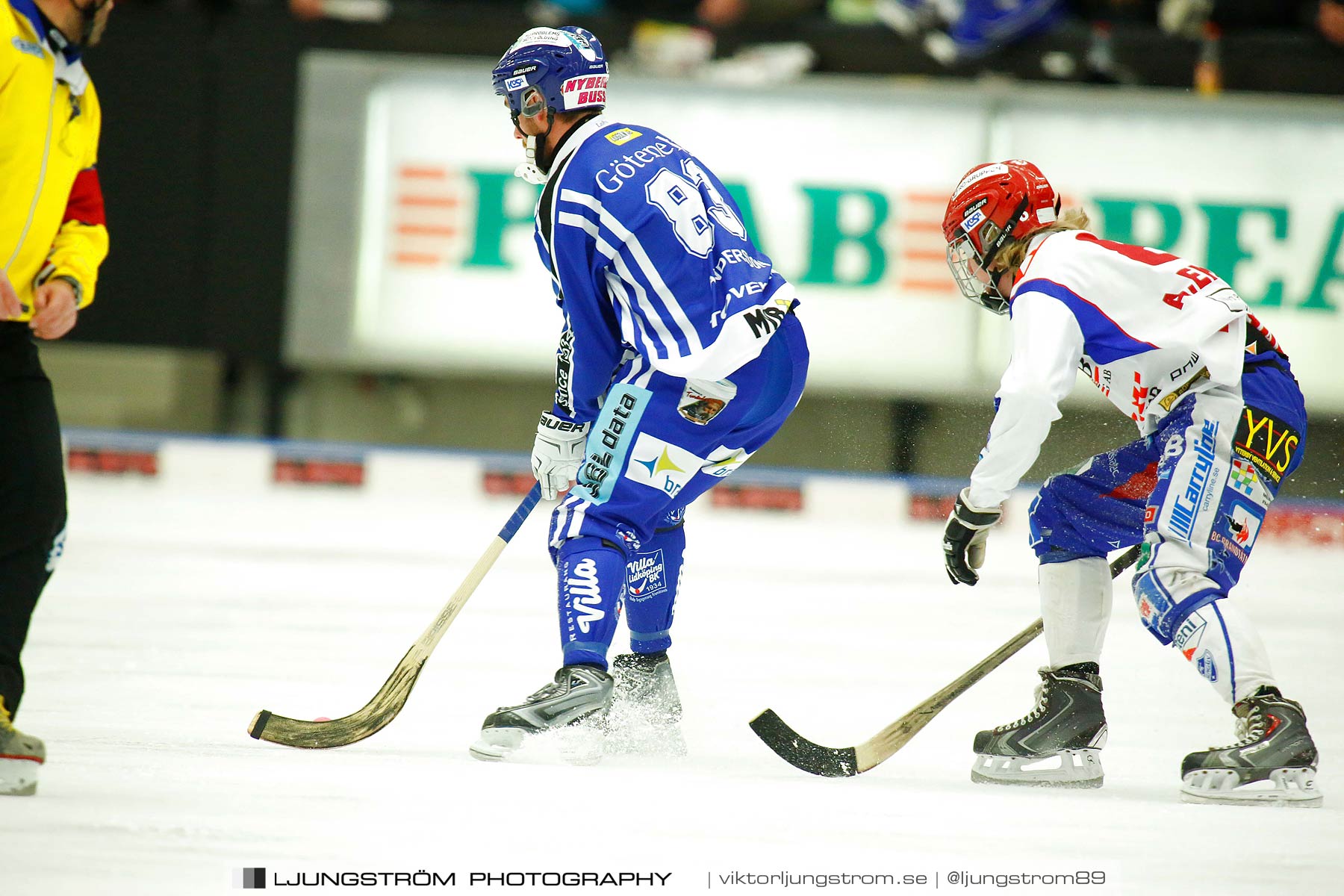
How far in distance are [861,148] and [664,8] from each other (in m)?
1.52

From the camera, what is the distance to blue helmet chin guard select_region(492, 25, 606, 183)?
297 centimetres

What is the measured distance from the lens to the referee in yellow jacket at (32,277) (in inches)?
97.7

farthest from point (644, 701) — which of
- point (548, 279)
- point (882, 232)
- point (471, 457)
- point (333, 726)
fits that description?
point (882, 232)

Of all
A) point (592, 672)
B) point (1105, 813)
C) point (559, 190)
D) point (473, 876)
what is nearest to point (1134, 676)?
point (1105, 813)

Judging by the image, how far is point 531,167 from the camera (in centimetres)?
314

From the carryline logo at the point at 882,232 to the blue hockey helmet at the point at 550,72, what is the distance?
16.2 ft

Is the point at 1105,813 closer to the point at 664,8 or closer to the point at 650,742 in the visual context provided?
the point at 650,742

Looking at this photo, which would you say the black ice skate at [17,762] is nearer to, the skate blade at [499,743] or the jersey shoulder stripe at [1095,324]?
the skate blade at [499,743]

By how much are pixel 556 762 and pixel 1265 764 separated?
130 centimetres

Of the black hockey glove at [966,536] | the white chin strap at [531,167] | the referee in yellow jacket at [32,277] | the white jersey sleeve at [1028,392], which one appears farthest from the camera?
the white chin strap at [531,167]

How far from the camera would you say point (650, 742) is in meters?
3.02

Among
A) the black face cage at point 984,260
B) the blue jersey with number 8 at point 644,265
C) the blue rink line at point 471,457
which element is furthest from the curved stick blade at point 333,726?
the blue rink line at point 471,457

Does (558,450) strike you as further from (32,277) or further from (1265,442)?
(1265,442)

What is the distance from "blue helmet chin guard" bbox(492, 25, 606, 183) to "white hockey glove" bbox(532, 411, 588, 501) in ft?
1.98
